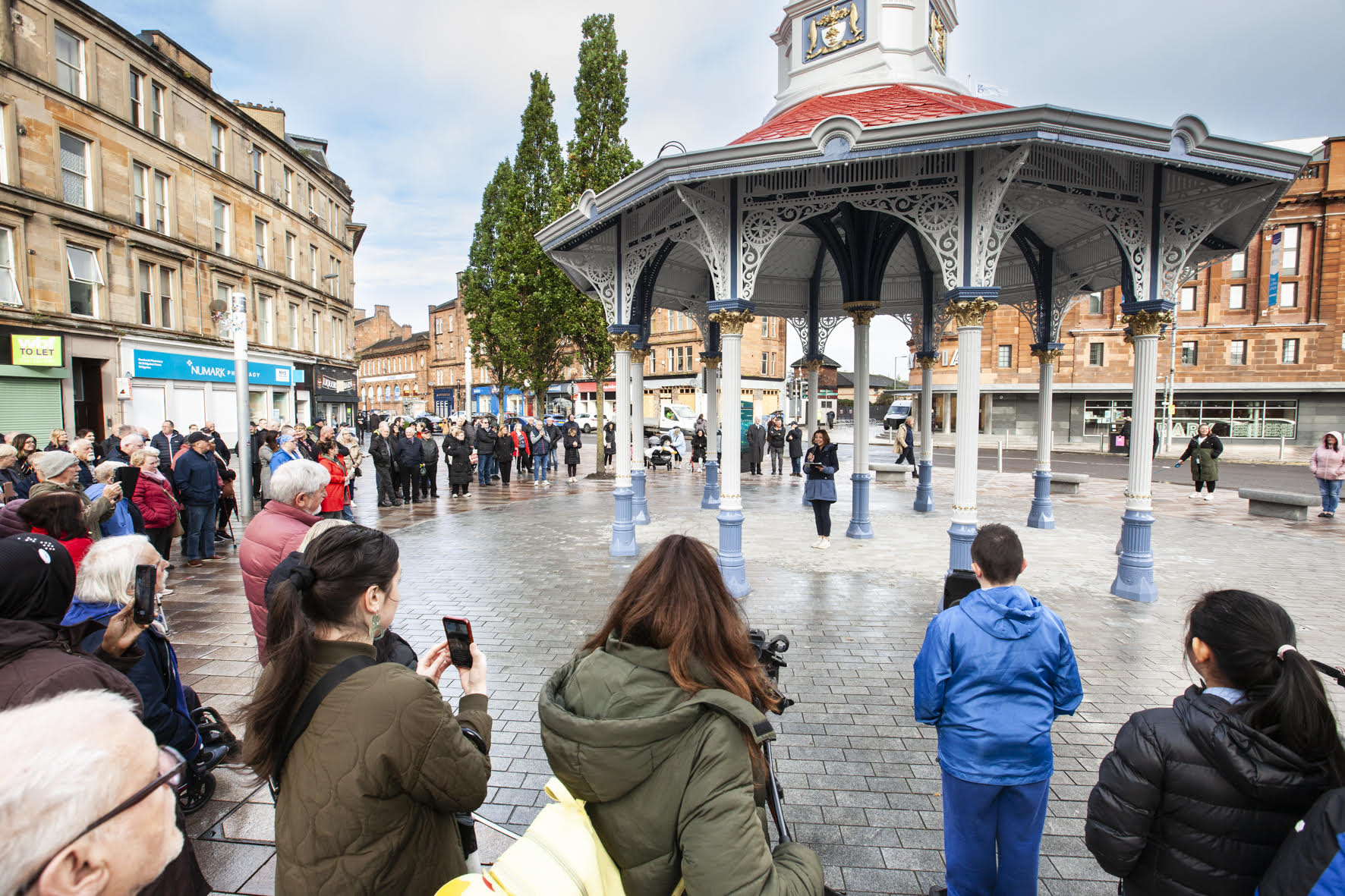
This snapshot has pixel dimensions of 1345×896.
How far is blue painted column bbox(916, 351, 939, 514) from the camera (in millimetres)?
12594

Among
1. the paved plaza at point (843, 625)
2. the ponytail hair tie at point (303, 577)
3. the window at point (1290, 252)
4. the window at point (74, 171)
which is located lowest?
the paved plaza at point (843, 625)

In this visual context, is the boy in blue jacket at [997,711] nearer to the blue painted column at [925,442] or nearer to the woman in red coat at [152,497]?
the woman in red coat at [152,497]

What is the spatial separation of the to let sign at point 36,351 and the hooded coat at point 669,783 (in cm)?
2207

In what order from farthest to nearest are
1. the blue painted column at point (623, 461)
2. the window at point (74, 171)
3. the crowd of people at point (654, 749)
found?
the window at point (74, 171) → the blue painted column at point (623, 461) → the crowd of people at point (654, 749)

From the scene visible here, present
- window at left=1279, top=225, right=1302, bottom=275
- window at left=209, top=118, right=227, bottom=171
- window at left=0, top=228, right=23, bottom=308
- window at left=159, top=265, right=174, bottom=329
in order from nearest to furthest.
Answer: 1. window at left=0, top=228, right=23, bottom=308
2. window at left=159, top=265, right=174, bottom=329
3. window at left=209, top=118, right=227, bottom=171
4. window at left=1279, top=225, right=1302, bottom=275

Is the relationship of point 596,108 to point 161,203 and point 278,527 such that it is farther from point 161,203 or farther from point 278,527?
point 278,527

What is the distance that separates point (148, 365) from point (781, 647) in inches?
985

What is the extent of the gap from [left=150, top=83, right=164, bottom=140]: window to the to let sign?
8126mm

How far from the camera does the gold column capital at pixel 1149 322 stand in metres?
7.44

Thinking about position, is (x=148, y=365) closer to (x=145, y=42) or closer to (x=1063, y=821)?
(x=145, y=42)

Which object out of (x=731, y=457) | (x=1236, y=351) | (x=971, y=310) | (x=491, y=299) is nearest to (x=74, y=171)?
(x=491, y=299)

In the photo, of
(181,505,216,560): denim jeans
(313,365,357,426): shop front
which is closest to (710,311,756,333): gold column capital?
(181,505,216,560): denim jeans

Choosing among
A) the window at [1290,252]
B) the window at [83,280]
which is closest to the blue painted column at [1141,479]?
the window at [83,280]

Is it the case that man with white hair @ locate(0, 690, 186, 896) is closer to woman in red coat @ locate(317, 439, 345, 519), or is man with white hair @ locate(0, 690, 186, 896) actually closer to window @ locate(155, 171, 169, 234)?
woman in red coat @ locate(317, 439, 345, 519)
